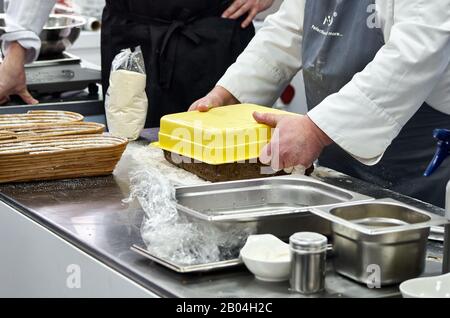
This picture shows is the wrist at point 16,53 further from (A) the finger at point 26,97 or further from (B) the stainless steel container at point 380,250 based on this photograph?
(B) the stainless steel container at point 380,250

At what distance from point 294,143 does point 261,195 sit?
8.3 inches

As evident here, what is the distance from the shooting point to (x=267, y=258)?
4.47 feet

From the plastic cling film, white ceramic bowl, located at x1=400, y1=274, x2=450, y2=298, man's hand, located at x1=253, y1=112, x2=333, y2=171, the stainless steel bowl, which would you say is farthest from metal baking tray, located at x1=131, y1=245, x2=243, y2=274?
the stainless steel bowl

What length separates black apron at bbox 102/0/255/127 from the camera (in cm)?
284

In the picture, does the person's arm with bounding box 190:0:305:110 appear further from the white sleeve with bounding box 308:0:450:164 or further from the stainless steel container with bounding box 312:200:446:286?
the stainless steel container with bounding box 312:200:446:286

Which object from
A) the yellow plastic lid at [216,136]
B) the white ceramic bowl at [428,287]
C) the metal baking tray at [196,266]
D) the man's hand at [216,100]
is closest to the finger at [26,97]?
the man's hand at [216,100]

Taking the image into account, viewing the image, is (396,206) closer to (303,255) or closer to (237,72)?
(303,255)

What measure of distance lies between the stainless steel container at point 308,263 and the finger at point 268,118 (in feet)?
2.26

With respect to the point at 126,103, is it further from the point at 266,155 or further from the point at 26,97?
the point at 26,97

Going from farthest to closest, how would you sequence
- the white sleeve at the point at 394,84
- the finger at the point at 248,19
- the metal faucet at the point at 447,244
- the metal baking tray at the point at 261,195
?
the finger at the point at 248,19 < the white sleeve at the point at 394,84 < the metal baking tray at the point at 261,195 < the metal faucet at the point at 447,244

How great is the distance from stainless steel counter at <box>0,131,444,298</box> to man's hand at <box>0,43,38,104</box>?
932 mm

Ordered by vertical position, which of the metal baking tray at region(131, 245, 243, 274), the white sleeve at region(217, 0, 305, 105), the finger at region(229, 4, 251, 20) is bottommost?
the metal baking tray at region(131, 245, 243, 274)

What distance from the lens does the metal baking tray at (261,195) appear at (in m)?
1.61

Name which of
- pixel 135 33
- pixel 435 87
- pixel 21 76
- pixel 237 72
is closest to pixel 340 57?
pixel 435 87
